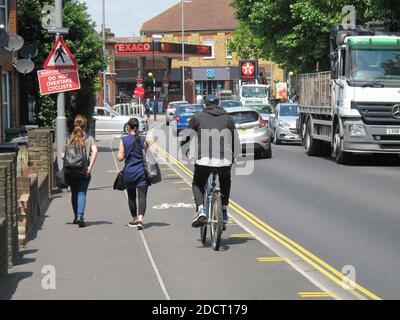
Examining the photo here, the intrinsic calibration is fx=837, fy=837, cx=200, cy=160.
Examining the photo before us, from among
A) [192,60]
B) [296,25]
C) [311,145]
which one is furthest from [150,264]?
[192,60]

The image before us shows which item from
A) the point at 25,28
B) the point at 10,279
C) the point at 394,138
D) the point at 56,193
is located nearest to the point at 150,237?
Result: the point at 10,279

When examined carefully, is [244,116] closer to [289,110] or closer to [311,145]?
[311,145]

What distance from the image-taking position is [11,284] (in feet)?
27.9

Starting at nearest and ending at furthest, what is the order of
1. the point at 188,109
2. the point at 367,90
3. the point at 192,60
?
the point at 367,90
the point at 188,109
the point at 192,60

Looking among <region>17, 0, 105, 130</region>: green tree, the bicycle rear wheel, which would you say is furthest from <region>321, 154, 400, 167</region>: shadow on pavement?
the bicycle rear wheel

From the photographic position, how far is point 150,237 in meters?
11.5

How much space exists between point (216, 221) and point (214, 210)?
0.51 ft

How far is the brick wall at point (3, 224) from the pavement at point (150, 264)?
19 cm

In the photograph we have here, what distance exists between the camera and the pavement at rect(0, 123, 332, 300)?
802 centimetres

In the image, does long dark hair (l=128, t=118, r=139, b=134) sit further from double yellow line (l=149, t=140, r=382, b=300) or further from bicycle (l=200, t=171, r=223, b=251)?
double yellow line (l=149, t=140, r=382, b=300)

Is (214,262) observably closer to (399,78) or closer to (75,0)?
(399,78)

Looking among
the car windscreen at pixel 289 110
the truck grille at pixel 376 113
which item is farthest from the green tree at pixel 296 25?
the truck grille at pixel 376 113

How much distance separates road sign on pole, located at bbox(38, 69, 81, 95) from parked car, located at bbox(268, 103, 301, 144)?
17150 millimetres

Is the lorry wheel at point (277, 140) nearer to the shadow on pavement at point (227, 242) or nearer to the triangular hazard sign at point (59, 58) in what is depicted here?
the triangular hazard sign at point (59, 58)
